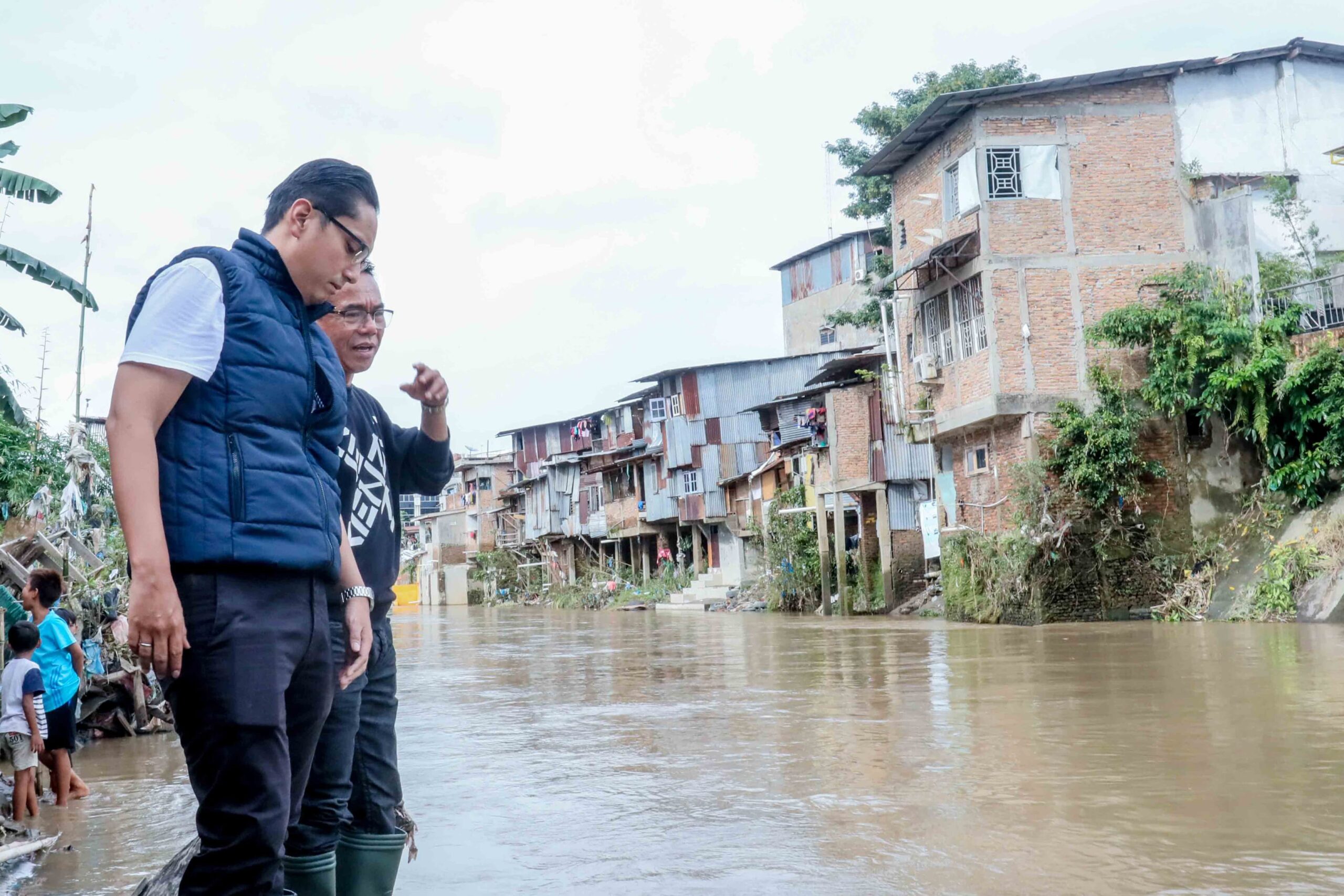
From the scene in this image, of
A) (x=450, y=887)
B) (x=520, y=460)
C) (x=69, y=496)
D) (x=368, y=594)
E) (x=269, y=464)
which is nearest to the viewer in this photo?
(x=269, y=464)

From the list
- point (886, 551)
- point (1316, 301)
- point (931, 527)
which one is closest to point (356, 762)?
point (1316, 301)

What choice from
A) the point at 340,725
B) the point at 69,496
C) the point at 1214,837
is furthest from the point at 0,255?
the point at 1214,837

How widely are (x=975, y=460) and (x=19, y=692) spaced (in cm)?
1943

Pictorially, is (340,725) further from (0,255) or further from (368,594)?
(0,255)

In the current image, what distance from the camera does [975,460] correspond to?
2380cm

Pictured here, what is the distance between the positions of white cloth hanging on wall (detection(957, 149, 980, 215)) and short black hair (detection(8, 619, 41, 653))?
59.8ft

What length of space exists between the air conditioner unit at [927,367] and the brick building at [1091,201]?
779mm

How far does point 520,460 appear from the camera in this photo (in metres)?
67.2

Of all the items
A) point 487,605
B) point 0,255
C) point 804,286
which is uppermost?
point 804,286

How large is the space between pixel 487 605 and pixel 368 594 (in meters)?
60.8

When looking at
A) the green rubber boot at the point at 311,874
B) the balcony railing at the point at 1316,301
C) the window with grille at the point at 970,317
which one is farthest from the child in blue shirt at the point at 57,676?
the balcony railing at the point at 1316,301

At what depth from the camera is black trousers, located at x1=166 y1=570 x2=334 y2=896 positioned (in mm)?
2336

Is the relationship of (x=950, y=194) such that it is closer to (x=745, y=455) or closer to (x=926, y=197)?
(x=926, y=197)

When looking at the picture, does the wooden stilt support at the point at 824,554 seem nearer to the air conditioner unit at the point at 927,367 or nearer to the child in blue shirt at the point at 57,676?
the air conditioner unit at the point at 927,367
